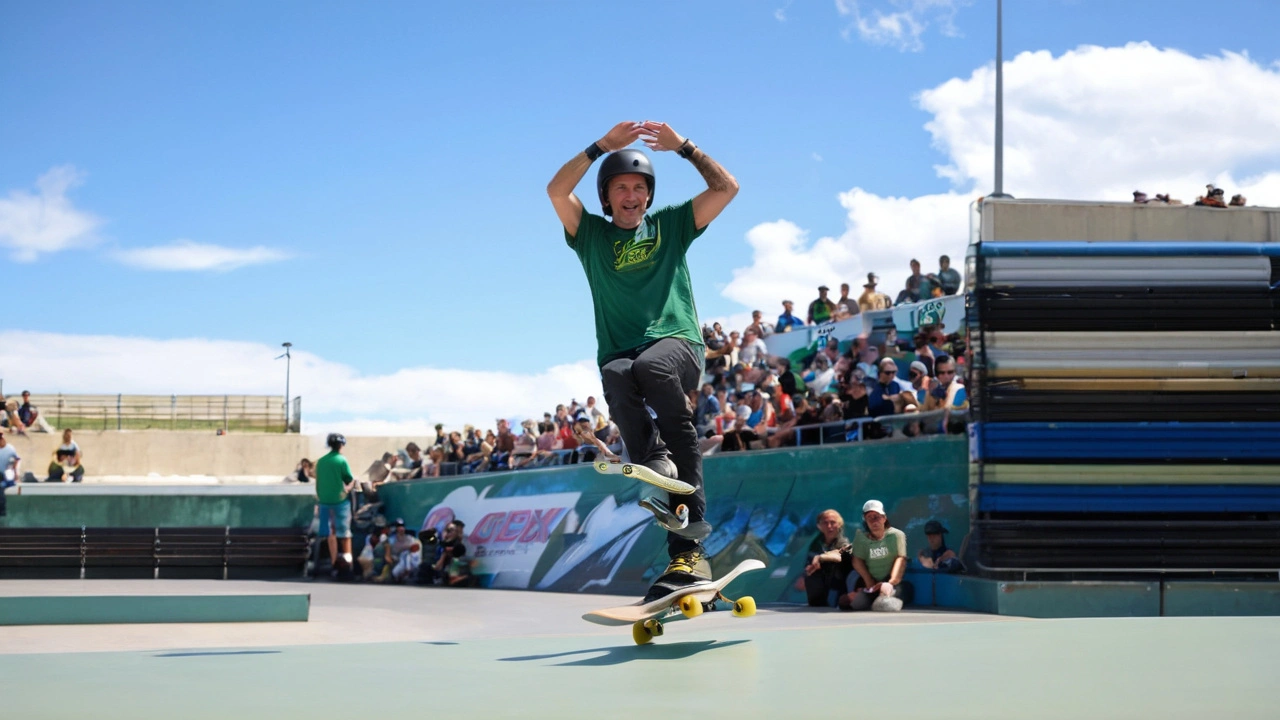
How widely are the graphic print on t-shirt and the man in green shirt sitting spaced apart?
11648 mm

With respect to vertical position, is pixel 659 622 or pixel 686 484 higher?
pixel 686 484

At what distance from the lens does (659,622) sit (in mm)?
5621

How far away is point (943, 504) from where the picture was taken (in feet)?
32.8

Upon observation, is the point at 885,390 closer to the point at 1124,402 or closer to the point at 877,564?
the point at 877,564

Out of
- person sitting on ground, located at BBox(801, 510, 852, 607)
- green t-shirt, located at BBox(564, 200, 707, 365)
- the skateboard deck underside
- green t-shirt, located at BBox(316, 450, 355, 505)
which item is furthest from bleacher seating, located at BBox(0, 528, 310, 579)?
the skateboard deck underside

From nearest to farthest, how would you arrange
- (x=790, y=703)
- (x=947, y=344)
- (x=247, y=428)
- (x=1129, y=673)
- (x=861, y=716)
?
(x=861, y=716) → (x=790, y=703) → (x=1129, y=673) → (x=947, y=344) → (x=247, y=428)

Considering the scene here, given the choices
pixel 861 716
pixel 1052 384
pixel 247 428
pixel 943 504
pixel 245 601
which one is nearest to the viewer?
pixel 861 716

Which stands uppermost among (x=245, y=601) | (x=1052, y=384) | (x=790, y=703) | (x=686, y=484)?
(x=1052, y=384)

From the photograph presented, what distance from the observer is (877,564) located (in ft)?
31.6

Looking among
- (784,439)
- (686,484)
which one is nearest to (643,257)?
(686,484)

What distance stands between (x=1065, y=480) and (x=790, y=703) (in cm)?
635

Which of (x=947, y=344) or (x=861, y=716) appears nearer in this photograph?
(x=861, y=716)

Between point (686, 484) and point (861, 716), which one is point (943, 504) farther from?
point (861, 716)

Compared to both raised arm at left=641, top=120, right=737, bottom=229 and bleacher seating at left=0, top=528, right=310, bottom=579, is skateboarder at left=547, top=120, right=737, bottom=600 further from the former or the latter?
bleacher seating at left=0, top=528, right=310, bottom=579
